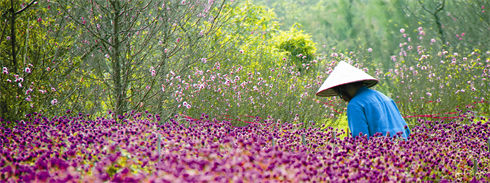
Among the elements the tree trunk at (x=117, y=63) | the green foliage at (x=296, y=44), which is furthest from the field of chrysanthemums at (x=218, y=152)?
the green foliage at (x=296, y=44)

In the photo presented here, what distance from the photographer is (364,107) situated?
341cm

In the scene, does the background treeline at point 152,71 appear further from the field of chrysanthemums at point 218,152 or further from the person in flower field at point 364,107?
the person in flower field at point 364,107

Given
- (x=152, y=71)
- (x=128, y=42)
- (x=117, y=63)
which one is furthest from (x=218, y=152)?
(x=128, y=42)

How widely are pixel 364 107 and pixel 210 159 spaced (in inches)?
71.4

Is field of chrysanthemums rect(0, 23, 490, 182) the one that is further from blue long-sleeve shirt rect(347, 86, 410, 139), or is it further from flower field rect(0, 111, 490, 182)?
blue long-sleeve shirt rect(347, 86, 410, 139)

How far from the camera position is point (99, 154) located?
2.33 metres

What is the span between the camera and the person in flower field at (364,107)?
340cm

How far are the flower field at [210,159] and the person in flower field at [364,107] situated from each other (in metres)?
0.28

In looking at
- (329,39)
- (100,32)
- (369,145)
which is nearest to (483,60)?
(369,145)

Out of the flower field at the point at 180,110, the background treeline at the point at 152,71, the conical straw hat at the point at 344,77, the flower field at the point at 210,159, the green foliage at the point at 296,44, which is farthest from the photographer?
the green foliage at the point at 296,44

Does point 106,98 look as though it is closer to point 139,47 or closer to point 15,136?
point 139,47

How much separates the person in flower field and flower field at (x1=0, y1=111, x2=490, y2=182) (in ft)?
0.91

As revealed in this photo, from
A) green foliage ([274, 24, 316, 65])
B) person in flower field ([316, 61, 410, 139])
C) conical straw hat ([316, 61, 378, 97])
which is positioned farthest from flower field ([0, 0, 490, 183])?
green foliage ([274, 24, 316, 65])

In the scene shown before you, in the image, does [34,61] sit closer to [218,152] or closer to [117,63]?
[117,63]
